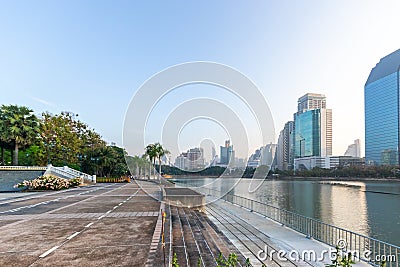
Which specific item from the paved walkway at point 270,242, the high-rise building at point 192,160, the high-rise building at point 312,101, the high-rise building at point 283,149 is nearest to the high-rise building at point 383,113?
the high-rise building at point 283,149

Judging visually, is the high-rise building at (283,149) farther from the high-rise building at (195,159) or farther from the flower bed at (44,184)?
the flower bed at (44,184)

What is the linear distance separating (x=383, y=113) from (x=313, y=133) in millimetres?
33407

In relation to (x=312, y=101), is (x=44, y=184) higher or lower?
lower

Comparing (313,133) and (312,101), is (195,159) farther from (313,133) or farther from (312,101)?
(312,101)

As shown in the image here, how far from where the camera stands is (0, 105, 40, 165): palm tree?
105 ft

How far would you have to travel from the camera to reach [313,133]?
5817 inches

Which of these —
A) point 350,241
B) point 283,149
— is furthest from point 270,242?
point 283,149

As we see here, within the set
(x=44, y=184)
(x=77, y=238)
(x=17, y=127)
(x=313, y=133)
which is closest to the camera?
(x=77, y=238)

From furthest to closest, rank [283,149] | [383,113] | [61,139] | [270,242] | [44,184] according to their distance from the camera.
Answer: [383,113] → [283,149] → [61,139] → [44,184] → [270,242]

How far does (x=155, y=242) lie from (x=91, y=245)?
174 cm

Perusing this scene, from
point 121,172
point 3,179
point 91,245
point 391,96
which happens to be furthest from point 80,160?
point 391,96

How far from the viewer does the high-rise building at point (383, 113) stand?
382 ft

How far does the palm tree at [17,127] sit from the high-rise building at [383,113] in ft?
418

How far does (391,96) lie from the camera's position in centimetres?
12106
